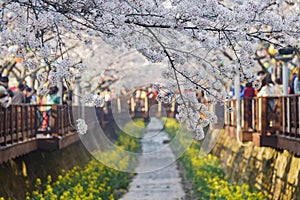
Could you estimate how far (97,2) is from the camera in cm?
627

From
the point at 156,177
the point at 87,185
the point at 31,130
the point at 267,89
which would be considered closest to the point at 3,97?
the point at 31,130

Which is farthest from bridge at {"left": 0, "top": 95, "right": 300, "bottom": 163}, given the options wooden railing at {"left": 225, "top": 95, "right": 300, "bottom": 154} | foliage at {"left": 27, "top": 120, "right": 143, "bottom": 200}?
foliage at {"left": 27, "top": 120, "right": 143, "bottom": 200}

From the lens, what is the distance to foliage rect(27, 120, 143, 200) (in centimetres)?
1317

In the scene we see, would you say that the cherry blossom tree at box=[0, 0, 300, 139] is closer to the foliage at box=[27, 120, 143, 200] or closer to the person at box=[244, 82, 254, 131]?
the foliage at box=[27, 120, 143, 200]

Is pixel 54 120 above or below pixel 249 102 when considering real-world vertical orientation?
below

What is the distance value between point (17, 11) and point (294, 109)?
6405mm

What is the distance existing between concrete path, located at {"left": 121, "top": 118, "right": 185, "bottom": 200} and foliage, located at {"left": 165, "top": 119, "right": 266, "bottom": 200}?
55cm

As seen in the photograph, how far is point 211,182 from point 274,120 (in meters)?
3.04

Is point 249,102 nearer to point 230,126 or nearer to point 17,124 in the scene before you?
point 230,126

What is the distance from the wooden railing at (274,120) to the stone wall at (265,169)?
0.95 feet

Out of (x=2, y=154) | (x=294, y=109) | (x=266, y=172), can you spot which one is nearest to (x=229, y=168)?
(x=266, y=172)

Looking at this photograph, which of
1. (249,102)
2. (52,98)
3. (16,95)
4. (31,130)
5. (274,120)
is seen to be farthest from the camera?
(52,98)

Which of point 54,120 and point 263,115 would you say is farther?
point 54,120

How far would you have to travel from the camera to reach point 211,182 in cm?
1652
